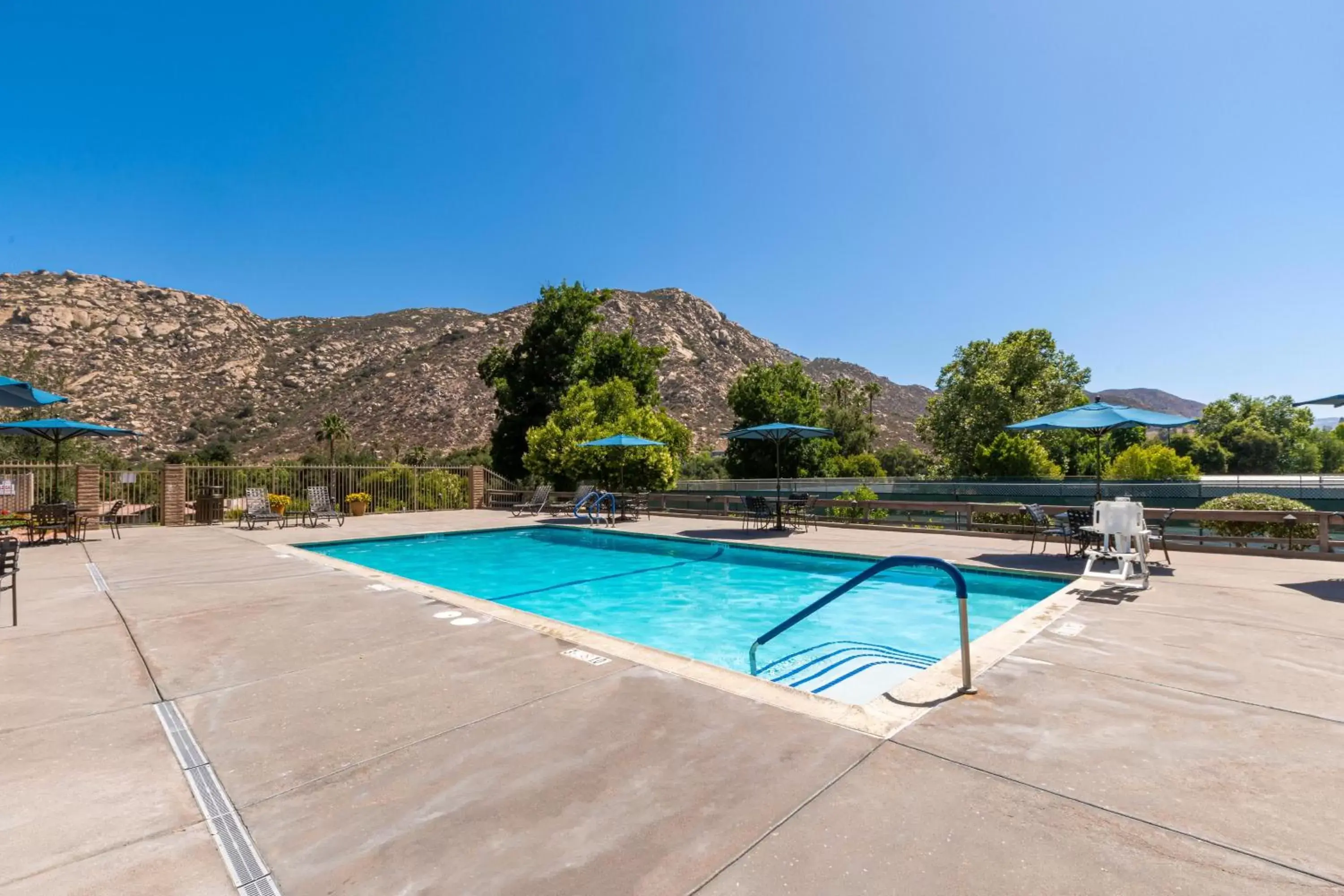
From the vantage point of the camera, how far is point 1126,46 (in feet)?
36.0

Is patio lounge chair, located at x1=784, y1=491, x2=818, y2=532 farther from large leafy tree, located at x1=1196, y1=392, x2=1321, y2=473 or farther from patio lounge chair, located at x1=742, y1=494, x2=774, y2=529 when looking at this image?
large leafy tree, located at x1=1196, y1=392, x2=1321, y2=473

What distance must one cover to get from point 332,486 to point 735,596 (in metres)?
14.7

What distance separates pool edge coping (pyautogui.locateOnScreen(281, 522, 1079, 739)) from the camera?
338 cm

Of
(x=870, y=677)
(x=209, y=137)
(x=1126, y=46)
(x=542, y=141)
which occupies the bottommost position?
(x=870, y=677)

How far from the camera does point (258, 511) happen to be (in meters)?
15.4

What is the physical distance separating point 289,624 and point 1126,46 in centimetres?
1580

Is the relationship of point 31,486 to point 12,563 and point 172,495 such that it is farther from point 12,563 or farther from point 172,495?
point 12,563

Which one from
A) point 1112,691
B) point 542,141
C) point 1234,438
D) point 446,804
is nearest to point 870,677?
point 1112,691

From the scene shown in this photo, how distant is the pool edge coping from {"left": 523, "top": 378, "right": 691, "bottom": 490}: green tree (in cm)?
1178

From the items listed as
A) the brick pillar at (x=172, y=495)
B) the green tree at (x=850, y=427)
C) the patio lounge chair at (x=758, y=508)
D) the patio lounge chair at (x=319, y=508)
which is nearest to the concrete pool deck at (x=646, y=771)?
the patio lounge chair at (x=758, y=508)

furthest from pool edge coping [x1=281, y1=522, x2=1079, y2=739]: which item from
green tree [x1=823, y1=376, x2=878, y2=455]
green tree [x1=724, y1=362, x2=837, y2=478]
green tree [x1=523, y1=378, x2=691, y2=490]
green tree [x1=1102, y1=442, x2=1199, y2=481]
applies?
green tree [x1=823, y1=376, x2=878, y2=455]

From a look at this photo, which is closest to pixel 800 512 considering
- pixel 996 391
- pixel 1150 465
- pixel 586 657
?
pixel 586 657

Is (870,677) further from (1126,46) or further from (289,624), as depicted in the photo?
(1126,46)

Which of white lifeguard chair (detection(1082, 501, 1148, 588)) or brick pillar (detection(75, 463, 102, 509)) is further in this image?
brick pillar (detection(75, 463, 102, 509))
